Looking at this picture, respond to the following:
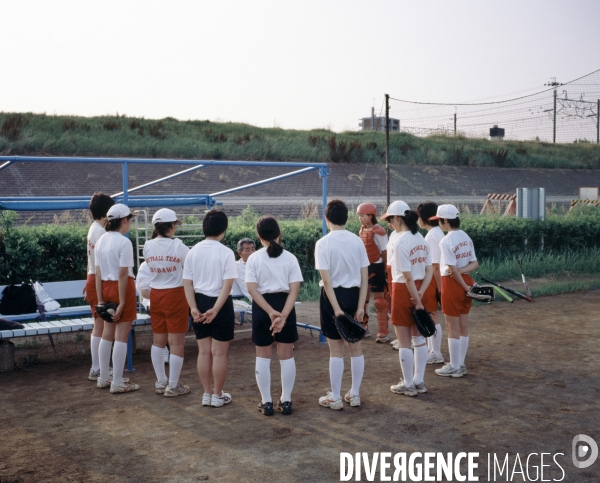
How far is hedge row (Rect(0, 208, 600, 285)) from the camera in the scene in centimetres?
938

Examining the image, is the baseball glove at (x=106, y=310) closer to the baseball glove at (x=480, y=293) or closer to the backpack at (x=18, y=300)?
the backpack at (x=18, y=300)

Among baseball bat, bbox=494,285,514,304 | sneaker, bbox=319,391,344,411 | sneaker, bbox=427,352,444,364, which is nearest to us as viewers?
sneaker, bbox=319,391,344,411

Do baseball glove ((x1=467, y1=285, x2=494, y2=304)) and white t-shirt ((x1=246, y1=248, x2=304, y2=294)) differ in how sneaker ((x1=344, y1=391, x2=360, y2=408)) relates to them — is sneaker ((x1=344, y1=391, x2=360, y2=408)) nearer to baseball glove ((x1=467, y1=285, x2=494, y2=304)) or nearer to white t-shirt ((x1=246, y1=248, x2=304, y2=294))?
white t-shirt ((x1=246, y1=248, x2=304, y2=294))

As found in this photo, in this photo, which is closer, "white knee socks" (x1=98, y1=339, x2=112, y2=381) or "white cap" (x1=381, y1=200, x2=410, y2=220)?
"white cap" (x1=381, y1=200, x2=410, y2=220)

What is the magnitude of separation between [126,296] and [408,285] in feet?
8.09

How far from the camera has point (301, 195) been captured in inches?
1244

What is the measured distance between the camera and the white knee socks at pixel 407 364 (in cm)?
571

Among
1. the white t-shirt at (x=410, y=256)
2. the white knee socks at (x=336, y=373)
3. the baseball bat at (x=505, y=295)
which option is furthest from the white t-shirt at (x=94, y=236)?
the baseball bat at (x=505, y=295)

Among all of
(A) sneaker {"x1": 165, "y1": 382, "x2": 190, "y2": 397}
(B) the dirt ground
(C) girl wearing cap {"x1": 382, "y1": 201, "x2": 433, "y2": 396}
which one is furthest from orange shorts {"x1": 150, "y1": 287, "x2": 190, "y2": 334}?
(C) girl wearing cap {"x1": 382, "y1": 201, "x2": 433, "y2": 396}

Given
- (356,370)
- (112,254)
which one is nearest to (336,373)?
(356,370)

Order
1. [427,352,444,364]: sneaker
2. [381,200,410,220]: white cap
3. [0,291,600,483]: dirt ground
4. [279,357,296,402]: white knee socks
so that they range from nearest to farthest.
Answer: [0,291,600,483]: dirt ground, [279,357,296,402]: white knee socks, [381,200,410,220]: white cap, [427,352,444,364]: sneaker

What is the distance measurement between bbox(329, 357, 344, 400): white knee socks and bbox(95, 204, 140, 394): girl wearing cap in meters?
1.87

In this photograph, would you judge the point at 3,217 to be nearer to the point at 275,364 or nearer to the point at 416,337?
the point at 275,364

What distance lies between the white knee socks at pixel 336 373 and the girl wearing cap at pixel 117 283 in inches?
73.5
